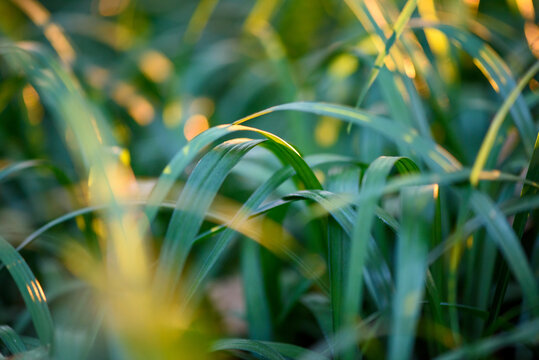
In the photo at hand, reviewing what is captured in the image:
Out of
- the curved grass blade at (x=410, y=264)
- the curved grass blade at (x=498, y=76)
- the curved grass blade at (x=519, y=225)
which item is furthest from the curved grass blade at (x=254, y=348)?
the curved grass blade at (x=498, y=76)

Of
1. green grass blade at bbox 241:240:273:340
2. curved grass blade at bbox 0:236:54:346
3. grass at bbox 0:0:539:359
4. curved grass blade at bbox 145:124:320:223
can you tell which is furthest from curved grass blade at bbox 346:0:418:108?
curved grass blade at bbox 0:236:54:346

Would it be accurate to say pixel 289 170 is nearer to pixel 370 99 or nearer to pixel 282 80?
pixel 282 80

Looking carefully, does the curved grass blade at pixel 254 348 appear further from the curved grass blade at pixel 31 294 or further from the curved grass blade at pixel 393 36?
the curved grass blade at pixel 393 36

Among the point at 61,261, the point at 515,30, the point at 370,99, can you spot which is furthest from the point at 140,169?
the point at 515,30

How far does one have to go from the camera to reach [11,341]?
480mm

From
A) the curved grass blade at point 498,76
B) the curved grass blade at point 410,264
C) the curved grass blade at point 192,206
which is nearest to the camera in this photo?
the curved grass blade at point 410,264

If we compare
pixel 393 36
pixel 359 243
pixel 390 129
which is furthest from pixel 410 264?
pixel 393 36

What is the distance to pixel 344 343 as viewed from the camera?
368 mm

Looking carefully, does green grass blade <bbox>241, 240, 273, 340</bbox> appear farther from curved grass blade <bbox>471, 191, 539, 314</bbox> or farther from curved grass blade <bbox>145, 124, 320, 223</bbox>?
curved grass blade <bbox>471, 191, 539, 314</bbox>

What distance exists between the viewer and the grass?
1.35ft

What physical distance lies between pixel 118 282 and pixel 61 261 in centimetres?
52

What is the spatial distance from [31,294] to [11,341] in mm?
54

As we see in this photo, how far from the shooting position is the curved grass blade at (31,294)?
19.4 inches

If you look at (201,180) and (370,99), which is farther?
(370,99)
